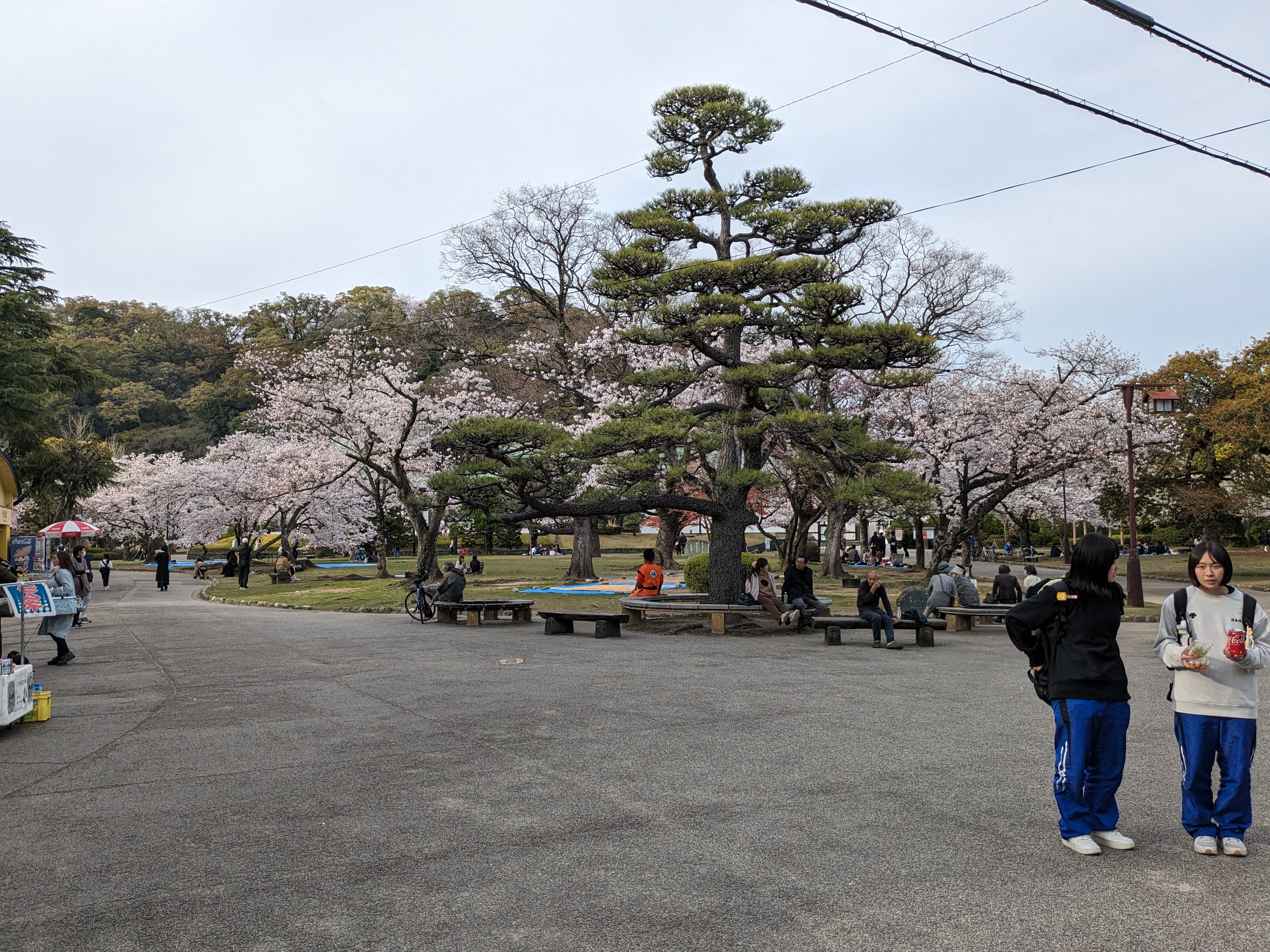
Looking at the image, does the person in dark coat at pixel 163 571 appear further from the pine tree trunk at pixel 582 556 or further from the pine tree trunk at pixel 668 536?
the pine tree trunk at pixel 668 536

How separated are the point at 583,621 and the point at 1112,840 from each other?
11997 mm

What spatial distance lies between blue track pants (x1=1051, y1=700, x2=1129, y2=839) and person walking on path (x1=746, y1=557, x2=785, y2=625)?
10837mm

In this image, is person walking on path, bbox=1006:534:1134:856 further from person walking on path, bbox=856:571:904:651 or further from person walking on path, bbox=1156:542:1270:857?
person walking on path, bbox=856:571:904:651

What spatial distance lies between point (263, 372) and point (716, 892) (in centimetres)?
3575

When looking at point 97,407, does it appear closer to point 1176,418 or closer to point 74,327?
point 74,327

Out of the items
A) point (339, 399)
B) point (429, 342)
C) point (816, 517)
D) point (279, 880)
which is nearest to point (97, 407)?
point (429, 342)

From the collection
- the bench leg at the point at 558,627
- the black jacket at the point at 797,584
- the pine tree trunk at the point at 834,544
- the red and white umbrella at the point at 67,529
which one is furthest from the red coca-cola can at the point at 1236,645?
the red and white umbrella at the point at 67,529

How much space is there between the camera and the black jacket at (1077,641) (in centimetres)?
465

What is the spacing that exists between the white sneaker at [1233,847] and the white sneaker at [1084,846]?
55 cm

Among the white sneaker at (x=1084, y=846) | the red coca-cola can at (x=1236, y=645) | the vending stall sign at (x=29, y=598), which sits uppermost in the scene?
the red coca-cola can at (x=1236, y=645)

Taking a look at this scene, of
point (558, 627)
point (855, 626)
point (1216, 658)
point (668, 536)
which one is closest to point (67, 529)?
point (668, 536)

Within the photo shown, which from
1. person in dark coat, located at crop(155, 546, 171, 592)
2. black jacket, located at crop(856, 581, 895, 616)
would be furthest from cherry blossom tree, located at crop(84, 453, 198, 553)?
black jacket, located at crop(856, 581, 895, 616)

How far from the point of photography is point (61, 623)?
42.1 ft

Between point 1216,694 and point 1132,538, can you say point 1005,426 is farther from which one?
point 1216,694
